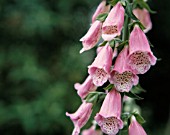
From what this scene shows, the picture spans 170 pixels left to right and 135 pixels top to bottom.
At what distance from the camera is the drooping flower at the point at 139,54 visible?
1.87m

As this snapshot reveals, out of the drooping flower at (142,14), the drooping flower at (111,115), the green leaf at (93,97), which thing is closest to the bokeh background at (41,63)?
the drooping flower at (142,14)

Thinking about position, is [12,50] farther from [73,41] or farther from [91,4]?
[91,4]

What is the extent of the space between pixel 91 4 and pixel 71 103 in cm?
152

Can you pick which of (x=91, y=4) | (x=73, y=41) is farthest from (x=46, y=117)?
(x=91, y=4)

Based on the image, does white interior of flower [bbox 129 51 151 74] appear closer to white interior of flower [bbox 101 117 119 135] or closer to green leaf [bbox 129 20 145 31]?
green leaf [bbox 129 20 145 31]

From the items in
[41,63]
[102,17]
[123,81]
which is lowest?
[41,63]

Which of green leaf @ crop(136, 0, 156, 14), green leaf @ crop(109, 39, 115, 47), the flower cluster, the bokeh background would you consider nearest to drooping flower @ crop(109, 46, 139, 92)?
the flower cluster

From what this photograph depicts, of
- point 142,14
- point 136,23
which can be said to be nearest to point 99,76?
point 136,23

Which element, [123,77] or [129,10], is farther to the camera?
[129,10]

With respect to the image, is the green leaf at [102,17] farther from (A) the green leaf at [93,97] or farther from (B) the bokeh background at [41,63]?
(B) the bokeh background at [41,63]

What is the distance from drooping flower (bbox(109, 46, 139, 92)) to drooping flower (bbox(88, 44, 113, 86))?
4 centimetres

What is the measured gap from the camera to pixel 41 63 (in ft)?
17.4

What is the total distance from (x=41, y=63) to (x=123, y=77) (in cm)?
351

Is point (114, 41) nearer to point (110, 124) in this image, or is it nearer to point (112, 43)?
point (112, 43)
